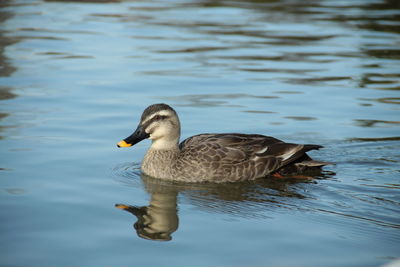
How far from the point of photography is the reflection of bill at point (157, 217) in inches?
297

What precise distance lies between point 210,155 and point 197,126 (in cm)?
236

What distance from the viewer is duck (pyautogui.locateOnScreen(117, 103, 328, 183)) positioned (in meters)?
9.55

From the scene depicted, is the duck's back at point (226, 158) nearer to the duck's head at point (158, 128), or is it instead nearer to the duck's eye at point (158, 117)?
the duck's head at point (158, 128)

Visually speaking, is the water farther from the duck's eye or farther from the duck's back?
the duck's eye

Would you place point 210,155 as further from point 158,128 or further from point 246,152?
point 158,128

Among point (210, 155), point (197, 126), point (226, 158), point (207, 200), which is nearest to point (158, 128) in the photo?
point (210, 155)

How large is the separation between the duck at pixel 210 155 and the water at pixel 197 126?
202 millimetres

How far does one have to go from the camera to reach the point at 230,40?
19172 millimetres

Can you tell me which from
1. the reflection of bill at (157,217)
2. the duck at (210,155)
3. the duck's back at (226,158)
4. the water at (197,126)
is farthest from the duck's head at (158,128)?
the reflection of bill at (157,217)

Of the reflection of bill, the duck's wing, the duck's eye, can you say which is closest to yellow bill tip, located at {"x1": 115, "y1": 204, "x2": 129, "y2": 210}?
the reflection of bill

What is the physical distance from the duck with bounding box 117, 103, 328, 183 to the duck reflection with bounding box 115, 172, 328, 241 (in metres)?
0.13

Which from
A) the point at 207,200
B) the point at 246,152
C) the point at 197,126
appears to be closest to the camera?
the point at 207,200

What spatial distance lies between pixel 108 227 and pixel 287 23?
14970mm

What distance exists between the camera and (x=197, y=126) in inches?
470
